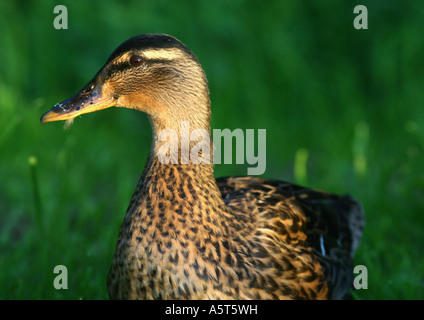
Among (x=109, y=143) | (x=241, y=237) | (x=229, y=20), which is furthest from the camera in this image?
(x=229, y=20)

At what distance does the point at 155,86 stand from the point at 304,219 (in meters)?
1.12

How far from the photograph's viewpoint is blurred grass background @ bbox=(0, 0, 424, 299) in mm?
4938

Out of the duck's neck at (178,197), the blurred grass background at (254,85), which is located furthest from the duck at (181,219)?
the blurred grass background at (254,85)

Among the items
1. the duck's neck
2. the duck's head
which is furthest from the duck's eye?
the duck's neck

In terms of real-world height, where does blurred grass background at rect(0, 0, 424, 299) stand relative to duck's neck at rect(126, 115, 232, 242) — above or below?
above

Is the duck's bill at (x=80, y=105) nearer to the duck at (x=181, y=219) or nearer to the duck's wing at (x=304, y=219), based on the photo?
the duck at (x=181, y=219)

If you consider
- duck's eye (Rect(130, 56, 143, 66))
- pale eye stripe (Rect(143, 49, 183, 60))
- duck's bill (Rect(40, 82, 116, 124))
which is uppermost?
pale eye stripe (Rect(143, 49, 183, 60))

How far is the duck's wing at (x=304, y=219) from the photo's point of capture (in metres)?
3.18

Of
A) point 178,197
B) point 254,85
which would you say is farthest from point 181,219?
point 254,85

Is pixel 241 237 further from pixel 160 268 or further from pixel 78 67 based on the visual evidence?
pixel 78 67

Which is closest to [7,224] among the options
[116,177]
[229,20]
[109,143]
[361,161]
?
[116,177]

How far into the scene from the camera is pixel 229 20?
5980 mm

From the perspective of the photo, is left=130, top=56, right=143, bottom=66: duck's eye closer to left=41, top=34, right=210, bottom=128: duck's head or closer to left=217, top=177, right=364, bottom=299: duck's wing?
left=41, top=34, right=210, bottom=128: duck's head

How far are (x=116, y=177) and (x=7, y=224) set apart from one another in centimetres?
114
